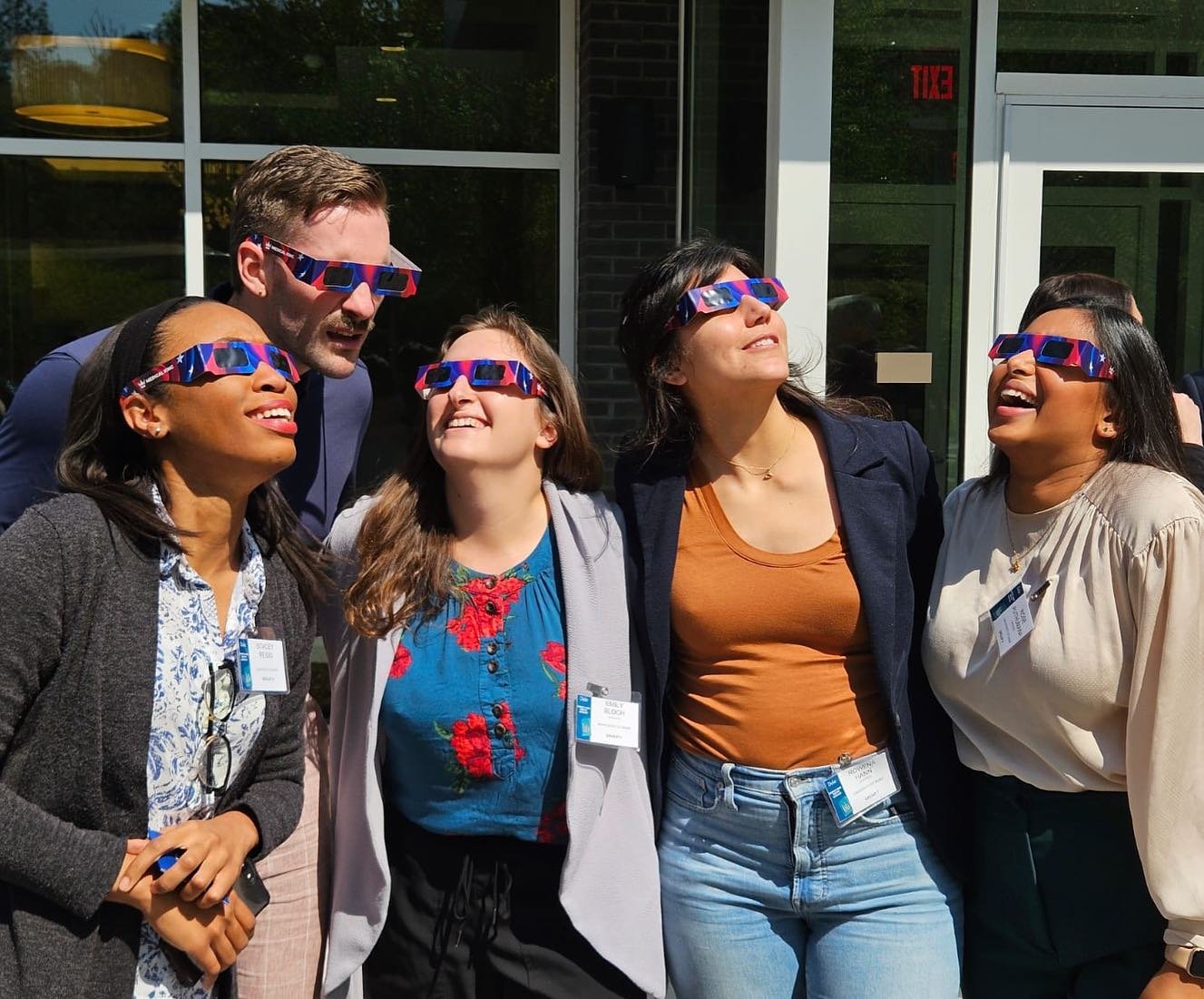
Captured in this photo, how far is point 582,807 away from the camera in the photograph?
2389 mm

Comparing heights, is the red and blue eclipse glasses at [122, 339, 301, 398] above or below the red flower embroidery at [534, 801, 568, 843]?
above

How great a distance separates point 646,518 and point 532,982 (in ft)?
3.08

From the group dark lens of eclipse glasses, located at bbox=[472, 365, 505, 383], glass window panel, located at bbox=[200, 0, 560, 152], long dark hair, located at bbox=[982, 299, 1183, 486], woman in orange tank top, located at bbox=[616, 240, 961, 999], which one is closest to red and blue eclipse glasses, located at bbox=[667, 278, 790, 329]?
woman in orange tank top, located at bbox=[616, 240, 961, 999]

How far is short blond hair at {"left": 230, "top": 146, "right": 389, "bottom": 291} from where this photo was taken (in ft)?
9.85

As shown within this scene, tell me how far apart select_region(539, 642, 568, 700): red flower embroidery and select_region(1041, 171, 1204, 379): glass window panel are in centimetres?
334

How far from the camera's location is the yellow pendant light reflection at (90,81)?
665cm

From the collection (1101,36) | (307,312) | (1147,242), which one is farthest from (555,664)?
(1101,36)

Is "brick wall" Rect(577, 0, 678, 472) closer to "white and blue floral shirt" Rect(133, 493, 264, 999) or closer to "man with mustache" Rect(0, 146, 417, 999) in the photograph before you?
"man with mustache" Rect(0, 146, 417, 999)

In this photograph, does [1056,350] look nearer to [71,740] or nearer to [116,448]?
[116,448]

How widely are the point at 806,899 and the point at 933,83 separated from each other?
11.8 ft

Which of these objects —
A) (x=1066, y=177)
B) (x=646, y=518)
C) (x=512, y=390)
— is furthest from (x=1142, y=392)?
(x=1066, y=177)

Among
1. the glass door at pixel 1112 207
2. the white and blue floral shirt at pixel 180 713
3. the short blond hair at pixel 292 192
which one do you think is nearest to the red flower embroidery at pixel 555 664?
the white and blue floral shirt at pixel 180 713

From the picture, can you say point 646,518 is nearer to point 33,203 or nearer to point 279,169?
point 279,169

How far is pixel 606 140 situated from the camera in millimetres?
6699
